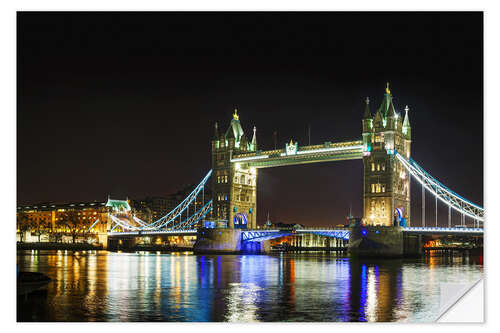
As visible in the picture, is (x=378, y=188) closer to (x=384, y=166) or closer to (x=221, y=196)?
(x=384, y=166)

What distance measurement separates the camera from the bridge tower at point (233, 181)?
229ft

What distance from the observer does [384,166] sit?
5556cm

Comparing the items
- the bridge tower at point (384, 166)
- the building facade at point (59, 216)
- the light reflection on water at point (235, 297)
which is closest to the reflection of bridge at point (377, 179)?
the bridge tower at point (384, 166)

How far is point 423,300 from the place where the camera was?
22.4 meters

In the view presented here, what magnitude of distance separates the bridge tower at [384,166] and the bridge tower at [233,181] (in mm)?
16760

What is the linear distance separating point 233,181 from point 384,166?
19.5m

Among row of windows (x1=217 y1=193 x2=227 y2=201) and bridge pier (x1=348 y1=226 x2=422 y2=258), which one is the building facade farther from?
bridge pier (x1=348 y1=226 x2=422 y2=258)

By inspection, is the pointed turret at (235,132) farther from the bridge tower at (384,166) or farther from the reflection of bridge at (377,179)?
the bridge tower at (384,166)

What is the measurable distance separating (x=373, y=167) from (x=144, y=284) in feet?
106

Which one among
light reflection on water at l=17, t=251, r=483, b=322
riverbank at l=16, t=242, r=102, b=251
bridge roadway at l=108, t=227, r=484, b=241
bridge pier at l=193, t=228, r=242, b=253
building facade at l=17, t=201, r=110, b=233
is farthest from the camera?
building facade at l=17, t=201, r=110, b=233

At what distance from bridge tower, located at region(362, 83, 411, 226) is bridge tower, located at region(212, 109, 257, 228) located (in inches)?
660

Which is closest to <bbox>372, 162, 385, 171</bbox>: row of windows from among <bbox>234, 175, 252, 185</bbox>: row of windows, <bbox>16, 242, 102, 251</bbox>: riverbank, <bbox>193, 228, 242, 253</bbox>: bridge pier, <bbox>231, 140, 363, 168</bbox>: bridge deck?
<bbox>231, 140, 363, 168</bbox>: bridge deck

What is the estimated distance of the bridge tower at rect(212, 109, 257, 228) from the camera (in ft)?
229
